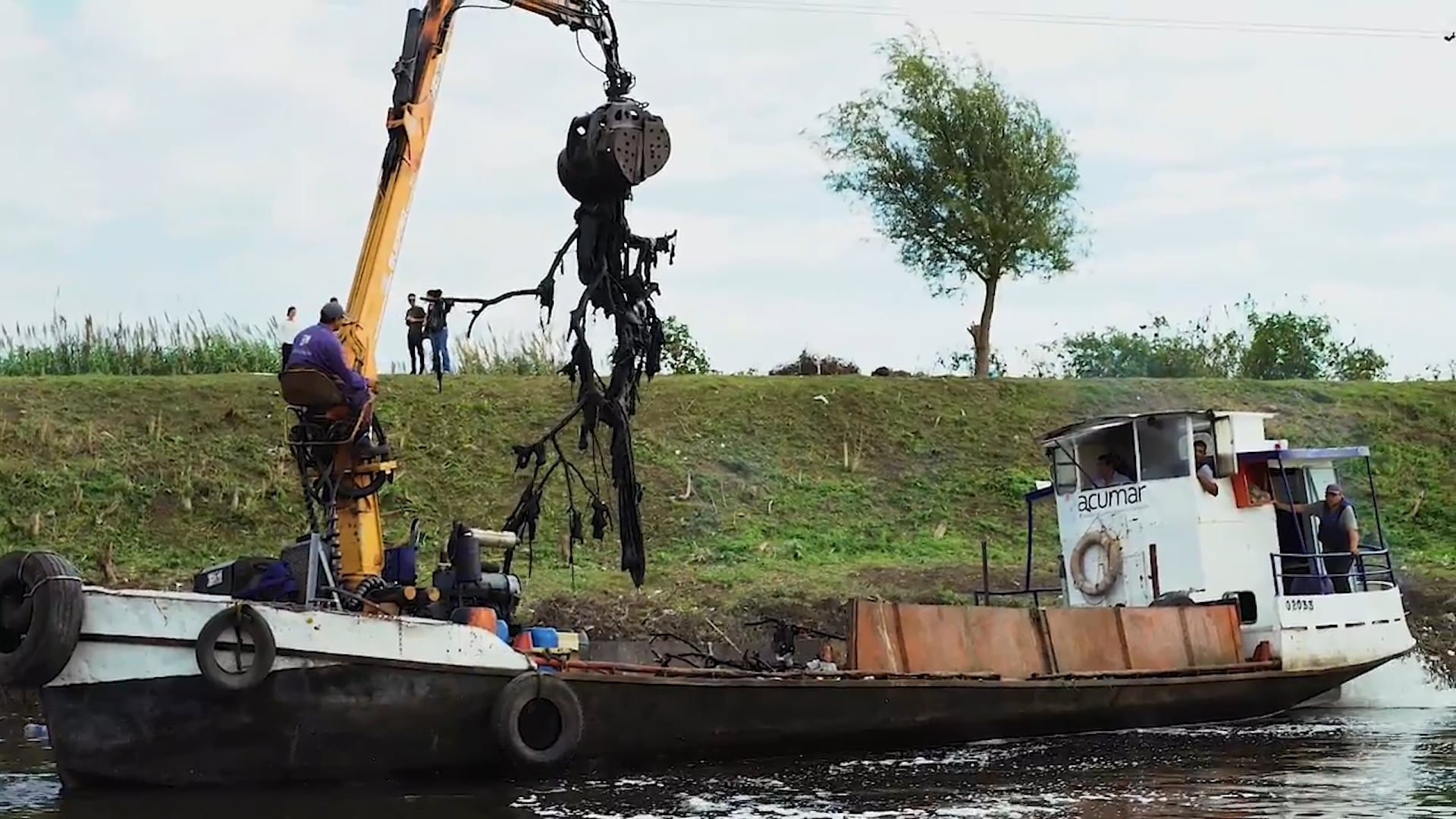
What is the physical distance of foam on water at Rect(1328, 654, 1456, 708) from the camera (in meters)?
17.8

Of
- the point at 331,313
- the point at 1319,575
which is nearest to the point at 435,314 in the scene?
the point at 331,313

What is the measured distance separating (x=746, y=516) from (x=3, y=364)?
13.2 m

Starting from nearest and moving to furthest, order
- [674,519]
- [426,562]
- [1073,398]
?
[426,562]
[674,519]
[1073,398]

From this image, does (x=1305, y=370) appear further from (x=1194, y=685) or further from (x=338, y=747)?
(x=338, y=747)

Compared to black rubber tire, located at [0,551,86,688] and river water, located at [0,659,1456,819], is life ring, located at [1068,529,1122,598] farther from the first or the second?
black rubber tire, located at [0,551,86,688]

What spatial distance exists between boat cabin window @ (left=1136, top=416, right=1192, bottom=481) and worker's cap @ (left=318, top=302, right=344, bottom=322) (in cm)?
812

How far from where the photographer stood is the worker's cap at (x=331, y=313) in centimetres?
1244

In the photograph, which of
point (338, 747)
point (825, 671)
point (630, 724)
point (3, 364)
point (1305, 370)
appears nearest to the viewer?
point (338, 747)

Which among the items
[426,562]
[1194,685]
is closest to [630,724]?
[1194,685]

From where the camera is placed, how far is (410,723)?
465 inches

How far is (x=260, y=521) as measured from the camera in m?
23.1

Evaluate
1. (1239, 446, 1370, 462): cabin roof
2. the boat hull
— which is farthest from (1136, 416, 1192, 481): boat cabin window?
the boat hull

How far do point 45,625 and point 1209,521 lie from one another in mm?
10465

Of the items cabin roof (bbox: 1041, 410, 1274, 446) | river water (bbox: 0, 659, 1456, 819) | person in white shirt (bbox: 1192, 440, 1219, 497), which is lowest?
river water (bbox: 0, 659, 1456, 819)
